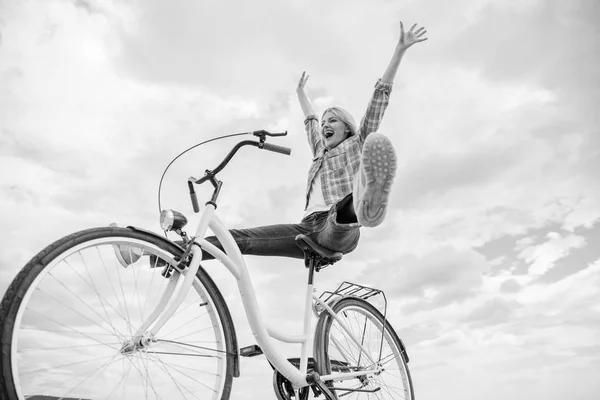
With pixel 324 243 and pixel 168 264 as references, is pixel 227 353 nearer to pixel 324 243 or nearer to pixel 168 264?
pixel 168 264

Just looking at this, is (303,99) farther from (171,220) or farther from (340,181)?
(171,220)

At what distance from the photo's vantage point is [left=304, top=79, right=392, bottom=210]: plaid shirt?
4512 mm

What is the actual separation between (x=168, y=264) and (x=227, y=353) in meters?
0.62

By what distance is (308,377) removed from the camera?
11.5 feet

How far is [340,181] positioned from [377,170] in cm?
164

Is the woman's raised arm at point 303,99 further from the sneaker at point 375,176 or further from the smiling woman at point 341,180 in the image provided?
the sneaker at point 375,176

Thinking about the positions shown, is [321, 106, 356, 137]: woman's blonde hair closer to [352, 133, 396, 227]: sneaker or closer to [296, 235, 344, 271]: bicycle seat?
[296, 235, 344, 271]: bicycle seat

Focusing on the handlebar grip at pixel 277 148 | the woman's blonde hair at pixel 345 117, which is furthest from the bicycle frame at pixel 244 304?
the woman's blonde hair at pixel 345 117

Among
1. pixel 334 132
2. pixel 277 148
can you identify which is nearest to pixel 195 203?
pixel 277 148

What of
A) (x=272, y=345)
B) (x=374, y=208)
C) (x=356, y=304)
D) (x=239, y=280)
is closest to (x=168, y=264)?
(x=239, y=280)

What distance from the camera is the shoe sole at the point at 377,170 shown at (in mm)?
2988

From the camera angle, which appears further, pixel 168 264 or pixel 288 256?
pixel 288 256

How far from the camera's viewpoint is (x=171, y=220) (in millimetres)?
2754

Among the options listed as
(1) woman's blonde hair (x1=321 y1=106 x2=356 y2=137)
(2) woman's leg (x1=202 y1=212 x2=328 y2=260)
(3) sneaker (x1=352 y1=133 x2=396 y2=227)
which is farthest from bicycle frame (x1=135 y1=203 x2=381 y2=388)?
(1) woman's blonde hair (x1=321 y1=106 x2=356 y2=137)
